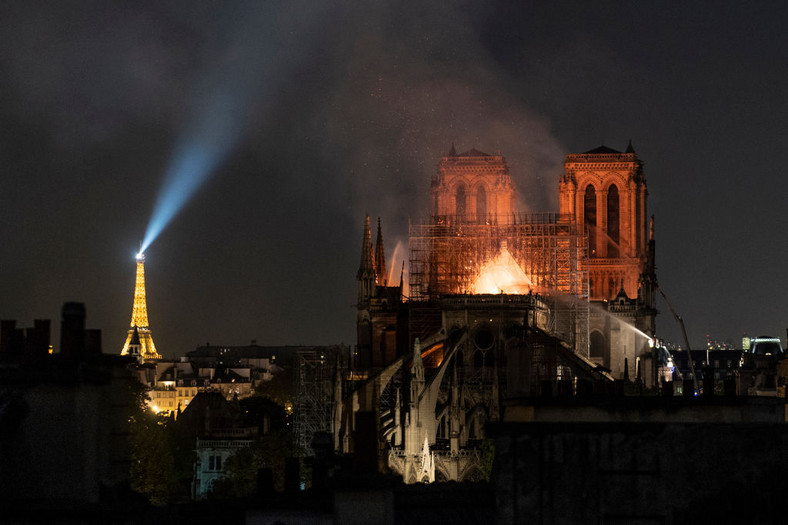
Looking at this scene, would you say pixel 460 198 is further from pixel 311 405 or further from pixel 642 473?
pixel 642 473

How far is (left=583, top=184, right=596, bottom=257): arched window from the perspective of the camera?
10431 centimetres

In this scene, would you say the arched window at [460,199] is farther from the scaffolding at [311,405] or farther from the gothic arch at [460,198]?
the scaffolding at [311,405]

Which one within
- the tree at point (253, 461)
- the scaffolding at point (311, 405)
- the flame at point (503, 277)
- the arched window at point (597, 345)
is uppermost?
the flame at point (503, 277)

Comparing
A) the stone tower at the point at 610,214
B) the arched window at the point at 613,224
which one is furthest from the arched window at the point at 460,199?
the arched window at the point at 613,224

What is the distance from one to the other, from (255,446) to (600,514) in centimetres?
7583

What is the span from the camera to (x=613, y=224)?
104875 millimetres

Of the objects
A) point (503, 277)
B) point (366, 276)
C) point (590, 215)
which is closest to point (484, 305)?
point (503, 277)

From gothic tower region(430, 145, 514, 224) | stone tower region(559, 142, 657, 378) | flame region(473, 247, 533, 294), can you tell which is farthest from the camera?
stone tower region(559, 142, 657, 378)

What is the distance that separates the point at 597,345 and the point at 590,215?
1274 centimetres

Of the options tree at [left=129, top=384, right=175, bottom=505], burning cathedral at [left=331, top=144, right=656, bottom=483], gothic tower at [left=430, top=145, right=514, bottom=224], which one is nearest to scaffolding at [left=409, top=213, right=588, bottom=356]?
burning cathedral at [left=331, top=144, right=656, bottom=483]

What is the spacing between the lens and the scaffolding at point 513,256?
9444 centimetres

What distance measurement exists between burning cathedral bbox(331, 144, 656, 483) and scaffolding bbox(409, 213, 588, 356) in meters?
0.09

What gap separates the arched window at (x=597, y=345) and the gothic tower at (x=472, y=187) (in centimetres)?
1056

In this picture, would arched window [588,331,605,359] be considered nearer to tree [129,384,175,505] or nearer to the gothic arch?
the gothic arch
